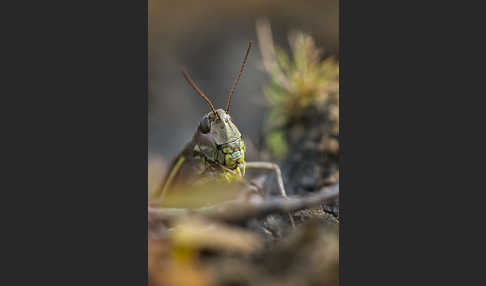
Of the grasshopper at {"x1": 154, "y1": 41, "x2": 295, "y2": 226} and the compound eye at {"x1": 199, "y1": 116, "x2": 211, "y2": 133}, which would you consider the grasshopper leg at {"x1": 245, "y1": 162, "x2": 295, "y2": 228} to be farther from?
the compound eye at {"x1": 199, "y1": 116, "x2": 211, "y2": 133}

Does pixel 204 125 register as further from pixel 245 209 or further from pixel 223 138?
pixel 245 209

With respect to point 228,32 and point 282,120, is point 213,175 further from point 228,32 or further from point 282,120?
point 228,32

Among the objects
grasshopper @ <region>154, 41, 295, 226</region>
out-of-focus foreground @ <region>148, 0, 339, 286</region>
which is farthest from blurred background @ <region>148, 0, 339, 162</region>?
grasshopper @ <region>154, 41, 295, 226</region>

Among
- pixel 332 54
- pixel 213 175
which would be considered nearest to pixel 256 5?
pixel 332 54

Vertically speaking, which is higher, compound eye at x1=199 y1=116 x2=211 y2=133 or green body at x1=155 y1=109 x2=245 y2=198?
compound eye at x1=199 y1=116 x2=211 y2=133

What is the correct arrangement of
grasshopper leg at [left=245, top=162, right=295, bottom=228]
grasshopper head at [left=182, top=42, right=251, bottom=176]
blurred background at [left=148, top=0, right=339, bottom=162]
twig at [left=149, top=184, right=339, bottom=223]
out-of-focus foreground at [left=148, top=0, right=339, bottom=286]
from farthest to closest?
blurred background at [left=148, top=0, right=339, bottom=162], grasshopper leg at [left=245, top=162, right=295, bottom=228], grasshopper head at [left=182, top=42, right=251, bottom=176], twig at [left=149, top=184, right=339, bottom=223], out-of-focus foreground at [left=148, top=0, right=339, bottom=286]
